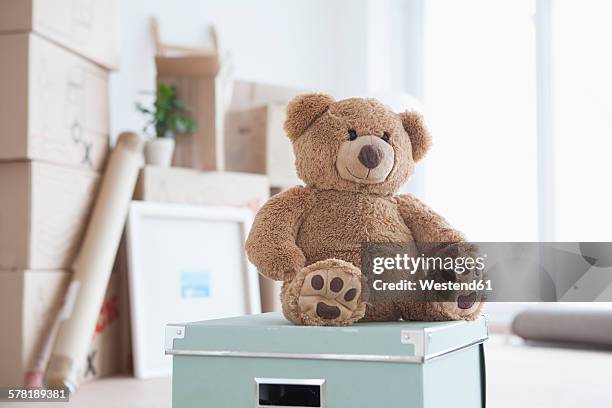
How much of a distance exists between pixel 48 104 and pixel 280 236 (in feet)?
3.43

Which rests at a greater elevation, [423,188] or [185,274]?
[423,188]

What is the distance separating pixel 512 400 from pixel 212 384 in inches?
32.7

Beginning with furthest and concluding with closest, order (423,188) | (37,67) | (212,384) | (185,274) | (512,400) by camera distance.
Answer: (423,188) < (185,274) < (37,67) < (512,400) < (212,384)

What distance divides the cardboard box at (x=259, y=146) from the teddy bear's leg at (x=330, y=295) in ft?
Answer: 4.90

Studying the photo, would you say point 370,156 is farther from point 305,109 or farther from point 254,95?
point 254,95

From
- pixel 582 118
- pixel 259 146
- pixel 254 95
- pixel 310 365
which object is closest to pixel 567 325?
pixel 582 118

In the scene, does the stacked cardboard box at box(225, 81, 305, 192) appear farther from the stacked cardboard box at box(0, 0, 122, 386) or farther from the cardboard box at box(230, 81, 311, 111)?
the stacked cardboard box at box(0, 0, 122, 386)

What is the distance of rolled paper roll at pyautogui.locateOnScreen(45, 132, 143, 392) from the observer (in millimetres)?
1755

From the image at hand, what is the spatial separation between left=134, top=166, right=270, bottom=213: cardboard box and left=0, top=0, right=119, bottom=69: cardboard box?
33cm

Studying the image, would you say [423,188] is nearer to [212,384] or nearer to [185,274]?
[185,274]

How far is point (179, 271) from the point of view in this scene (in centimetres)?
215

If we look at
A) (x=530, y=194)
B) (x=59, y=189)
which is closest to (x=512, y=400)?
(x=59, y=189)

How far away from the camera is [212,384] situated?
941mm

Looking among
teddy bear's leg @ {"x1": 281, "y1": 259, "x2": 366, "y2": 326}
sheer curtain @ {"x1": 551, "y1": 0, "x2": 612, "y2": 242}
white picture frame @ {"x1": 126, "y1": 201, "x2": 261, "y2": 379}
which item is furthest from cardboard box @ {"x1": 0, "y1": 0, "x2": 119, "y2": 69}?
sheer curtain @ {"x1": 551, "y1": 0, "x2": 612, "y2": 242}
